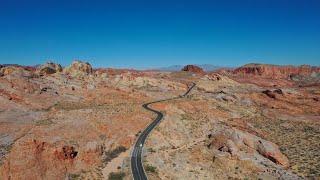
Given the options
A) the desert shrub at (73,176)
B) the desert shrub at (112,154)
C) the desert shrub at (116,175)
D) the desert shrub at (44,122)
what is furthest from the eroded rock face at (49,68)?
the desert shrub at (116,175)

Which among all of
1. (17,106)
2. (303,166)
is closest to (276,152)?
(303,166)

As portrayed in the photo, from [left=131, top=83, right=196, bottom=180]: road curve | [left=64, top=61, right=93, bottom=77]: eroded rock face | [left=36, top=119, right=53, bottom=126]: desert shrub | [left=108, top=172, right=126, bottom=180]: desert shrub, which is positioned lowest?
[left=108, top=172, right=126, bottom=180]: desert shrub

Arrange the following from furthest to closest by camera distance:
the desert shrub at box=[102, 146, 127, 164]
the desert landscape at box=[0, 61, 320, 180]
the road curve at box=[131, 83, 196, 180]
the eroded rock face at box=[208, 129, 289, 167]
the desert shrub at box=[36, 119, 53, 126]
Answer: the eroded rock face at box=[208, 129, 289, 167]
the desert shrub at box=[36, 119, 53, 126]
the desert shrub at box=[102, 146, 127, 164]
the desert landscape at box=[0, 61, 320, 180]
the road curve at box=[131, 83, 196, 180]

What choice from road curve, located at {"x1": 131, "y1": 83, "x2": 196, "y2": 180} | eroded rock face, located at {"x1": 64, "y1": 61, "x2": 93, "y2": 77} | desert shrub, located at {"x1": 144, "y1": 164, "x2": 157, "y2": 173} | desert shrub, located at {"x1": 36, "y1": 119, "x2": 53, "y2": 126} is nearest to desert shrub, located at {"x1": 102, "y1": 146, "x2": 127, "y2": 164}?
road curve, located at {"x1": 131, "y1": 83, "x2": 196, "y2": 180}

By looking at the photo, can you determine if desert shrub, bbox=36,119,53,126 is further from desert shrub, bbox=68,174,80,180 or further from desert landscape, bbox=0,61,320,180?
desert shrub, bbox=68,174,80,180

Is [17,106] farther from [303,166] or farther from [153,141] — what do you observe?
[303,166]

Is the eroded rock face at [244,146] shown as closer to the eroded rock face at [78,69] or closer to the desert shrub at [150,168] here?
the desert shrub at [150,168]
